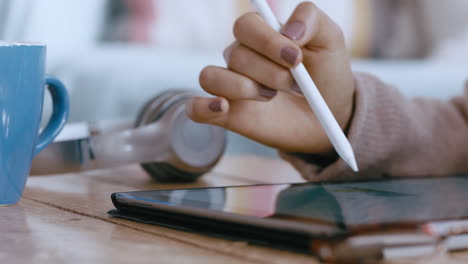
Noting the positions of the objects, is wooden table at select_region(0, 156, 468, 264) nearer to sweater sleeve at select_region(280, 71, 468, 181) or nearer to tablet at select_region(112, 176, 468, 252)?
tablet at select_region(112, 176, 468, 252)

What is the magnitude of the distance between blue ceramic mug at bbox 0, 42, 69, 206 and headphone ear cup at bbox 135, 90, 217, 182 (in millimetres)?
148

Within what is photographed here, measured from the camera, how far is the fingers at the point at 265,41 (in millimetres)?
427

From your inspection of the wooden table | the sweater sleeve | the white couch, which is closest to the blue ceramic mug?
the wooden table

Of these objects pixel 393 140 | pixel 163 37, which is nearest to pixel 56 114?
pixel 393 140

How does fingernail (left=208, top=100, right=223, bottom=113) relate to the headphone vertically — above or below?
above

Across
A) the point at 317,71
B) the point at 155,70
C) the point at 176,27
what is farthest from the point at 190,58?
the point at 317,71

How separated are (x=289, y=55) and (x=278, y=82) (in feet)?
0.09

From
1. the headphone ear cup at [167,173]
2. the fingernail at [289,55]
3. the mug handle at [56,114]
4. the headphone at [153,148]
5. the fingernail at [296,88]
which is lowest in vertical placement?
the headphone ear cup at [167,173]

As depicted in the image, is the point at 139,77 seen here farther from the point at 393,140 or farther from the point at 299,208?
the point at 299,208

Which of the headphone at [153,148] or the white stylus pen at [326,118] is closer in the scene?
the white stylus pen at [326,118]

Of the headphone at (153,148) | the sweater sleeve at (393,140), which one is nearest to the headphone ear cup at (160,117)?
the headphone at (153,148)

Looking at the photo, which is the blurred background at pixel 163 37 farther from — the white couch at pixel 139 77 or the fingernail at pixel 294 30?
the fingernail at pixel 294 30

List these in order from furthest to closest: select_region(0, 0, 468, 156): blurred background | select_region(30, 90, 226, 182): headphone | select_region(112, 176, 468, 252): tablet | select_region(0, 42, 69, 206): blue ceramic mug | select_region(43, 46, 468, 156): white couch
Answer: select_region(0, 0, 468, 156): blurred background < select_region(43, 46, 468, 156): white couch < select_region(30, 90, 226, 182): headphone < select_region(0, 42, 69, 206): blue ceramic mug < select_region(112, 176, 468, 252): tablet

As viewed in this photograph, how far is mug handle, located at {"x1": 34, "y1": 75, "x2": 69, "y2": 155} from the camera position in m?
0.47
